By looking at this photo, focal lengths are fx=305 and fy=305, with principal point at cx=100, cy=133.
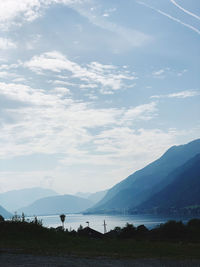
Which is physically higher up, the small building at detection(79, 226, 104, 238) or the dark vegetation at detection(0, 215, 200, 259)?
the dark vegetation at detection(0, 215, 200, 259)

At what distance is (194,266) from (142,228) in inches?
2583

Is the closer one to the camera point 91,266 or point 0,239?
point 91,266

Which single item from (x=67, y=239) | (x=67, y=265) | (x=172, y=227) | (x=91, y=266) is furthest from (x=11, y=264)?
(x=172, y=227)

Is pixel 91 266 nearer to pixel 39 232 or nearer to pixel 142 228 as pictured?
pixel 39 232

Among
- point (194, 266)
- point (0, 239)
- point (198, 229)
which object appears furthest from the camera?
point (198, 229)

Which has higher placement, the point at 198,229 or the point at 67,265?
the point at 67,265

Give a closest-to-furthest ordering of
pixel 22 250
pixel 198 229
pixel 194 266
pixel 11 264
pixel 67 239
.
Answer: pixel 11 264
pixel 194 266
pixel 22 250
pixel 67 239
pixel 198 229

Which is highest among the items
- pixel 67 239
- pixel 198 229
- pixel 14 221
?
pixel 14 221

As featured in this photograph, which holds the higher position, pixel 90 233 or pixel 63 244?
pixel 63 244

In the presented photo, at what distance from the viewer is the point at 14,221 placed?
3569 cm

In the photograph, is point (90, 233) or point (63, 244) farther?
point (90, 233)

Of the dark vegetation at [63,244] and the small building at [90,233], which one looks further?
the small building at [90,233]

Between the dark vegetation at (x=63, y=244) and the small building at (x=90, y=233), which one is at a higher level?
the dark vegetation at (x=63, y=244)

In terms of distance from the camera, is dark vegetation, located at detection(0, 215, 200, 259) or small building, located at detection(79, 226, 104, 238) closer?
dark vegetation, located at detection(0, 215, 200, 259)
